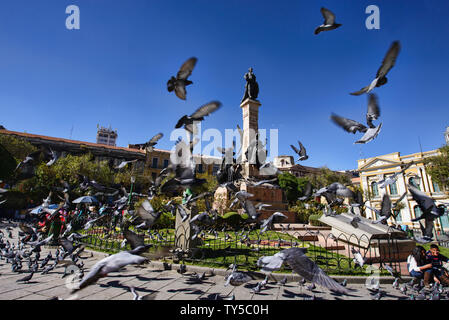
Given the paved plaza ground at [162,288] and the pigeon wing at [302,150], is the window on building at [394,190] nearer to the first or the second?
the pigeon wing at [302,150]

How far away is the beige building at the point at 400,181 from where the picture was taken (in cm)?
3234

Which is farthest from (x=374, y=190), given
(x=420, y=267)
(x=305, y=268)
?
(x=305, y=268)

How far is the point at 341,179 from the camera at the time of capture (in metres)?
38.5

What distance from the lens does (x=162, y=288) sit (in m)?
3.64

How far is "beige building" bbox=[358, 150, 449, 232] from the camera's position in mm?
32344

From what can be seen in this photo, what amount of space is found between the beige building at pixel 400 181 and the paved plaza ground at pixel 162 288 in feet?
106

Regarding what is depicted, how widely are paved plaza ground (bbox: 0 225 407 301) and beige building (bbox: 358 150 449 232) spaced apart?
106 ft

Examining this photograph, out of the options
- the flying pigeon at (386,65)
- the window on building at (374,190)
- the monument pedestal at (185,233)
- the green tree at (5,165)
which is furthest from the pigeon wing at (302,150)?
the window on building at (374,190)

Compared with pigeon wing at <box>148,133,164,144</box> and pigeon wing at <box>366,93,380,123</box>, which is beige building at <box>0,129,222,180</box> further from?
pigeon wing at <box>366,93,380,123</box>

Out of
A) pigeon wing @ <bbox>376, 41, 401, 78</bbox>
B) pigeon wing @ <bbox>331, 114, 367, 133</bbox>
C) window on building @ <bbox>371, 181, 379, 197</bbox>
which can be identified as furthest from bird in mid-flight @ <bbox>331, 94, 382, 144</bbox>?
window on building @ <bbox>371, 181, 379, 197</bbox>

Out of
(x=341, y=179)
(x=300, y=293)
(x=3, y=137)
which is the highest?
(x=3, y=137)
